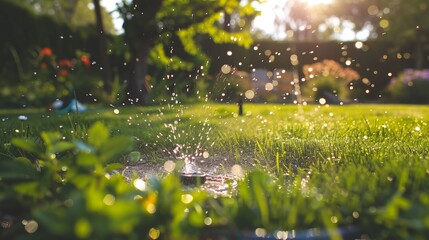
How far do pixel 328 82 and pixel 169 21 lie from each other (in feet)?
21.8

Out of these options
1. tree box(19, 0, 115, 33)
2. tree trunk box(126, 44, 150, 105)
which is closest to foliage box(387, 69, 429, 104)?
tree trunk box(126, 44, 150, 105)

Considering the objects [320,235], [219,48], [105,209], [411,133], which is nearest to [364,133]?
[411,133]

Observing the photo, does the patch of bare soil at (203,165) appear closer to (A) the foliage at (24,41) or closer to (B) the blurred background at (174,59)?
(B) the blurred background at (174,59)

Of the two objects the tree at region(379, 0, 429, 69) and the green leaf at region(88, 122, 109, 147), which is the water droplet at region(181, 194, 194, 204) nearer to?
the green leaf at region(88, 122, 109, 147)

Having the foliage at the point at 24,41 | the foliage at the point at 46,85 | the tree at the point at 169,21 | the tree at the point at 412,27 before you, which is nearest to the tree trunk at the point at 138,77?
the tree at the point at 169,21

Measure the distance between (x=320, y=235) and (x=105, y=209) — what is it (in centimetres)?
55

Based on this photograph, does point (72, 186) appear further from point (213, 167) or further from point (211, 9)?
point (211, 9)

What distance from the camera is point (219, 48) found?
46.5ft

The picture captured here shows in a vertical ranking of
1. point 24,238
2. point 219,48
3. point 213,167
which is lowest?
point 213,167

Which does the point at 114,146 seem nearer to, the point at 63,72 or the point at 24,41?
the point at 63,72

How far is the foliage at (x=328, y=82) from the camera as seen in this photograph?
42.3 ft

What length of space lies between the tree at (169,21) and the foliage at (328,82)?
5223 mm

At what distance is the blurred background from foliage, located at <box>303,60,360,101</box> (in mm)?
30

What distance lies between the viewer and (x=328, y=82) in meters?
13.0
